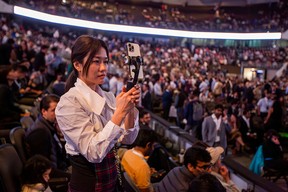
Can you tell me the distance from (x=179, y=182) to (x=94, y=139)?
1535 millimetres

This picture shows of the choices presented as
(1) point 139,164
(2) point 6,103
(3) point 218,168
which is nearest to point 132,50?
(1) point 139,164

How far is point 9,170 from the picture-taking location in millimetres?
2094

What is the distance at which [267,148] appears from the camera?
17.6 feet

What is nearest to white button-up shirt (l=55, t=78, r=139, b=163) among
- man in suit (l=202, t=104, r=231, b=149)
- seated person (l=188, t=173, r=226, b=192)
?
seated person (l=188, t=173, r=226, b=192)

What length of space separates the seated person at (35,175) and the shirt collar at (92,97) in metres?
1.29

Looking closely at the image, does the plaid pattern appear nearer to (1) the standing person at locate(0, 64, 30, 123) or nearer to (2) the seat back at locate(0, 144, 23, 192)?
(2) the seat back at locate(0, 144, 23, 192)

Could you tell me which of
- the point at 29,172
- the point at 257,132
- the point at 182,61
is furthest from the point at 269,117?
the point at 182,61

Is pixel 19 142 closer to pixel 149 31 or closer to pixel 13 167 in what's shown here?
pixel 13 167

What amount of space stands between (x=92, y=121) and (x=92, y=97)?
0.09 meters

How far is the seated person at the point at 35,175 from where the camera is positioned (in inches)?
Answer: 87.6

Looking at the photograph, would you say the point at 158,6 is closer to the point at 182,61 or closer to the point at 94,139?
the point at 182,61

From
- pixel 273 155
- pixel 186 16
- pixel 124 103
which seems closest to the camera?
pixel 124 103

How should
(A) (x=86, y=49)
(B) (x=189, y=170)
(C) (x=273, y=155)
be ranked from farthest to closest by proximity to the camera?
(C) (x=273, y=155)
(B) (x=189, y=170)
(A) (x=86, y=49)

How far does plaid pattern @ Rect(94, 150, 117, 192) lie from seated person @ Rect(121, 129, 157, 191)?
4.69ft
